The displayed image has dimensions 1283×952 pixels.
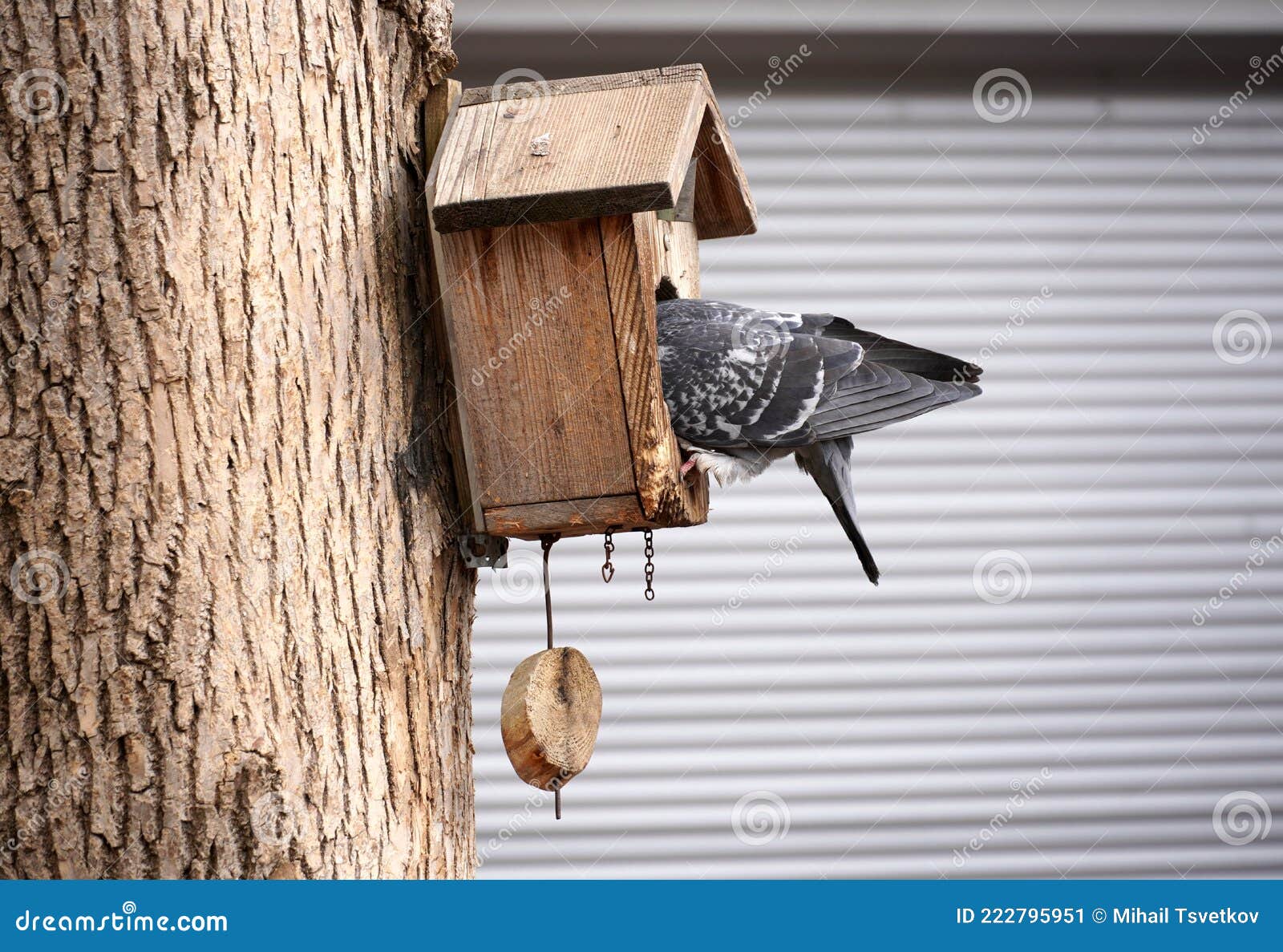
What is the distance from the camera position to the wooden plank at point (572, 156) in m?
1.58

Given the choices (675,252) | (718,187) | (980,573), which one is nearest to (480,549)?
(675,252)

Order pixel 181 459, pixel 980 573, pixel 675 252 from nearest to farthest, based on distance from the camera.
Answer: pixel 181 459 → pixel 675 252 → pixel 980 573

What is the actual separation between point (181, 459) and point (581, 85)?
883mm

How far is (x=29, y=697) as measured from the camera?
4.52 feet

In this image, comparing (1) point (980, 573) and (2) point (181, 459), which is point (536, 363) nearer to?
(2) point (181, 459)

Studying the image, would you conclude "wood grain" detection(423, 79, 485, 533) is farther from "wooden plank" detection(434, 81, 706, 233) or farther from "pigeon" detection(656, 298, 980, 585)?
"pigeon" detection(656, 298, 980, 585)

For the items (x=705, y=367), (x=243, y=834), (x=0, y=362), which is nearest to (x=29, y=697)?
(x=243, y=834)

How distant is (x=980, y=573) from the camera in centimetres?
374

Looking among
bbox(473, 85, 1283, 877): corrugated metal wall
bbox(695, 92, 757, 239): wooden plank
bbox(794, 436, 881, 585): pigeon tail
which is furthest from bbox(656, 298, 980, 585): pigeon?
bbox(473, 85, 1283, 877): corrugated metal wall

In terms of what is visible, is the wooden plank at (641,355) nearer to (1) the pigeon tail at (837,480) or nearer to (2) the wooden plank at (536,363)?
(2) the wooden plank at (536,363)

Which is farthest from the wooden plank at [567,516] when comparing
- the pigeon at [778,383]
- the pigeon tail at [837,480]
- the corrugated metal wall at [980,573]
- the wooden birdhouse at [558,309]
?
the corrugated metal wall at [980,573]

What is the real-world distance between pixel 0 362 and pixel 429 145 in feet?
2.41

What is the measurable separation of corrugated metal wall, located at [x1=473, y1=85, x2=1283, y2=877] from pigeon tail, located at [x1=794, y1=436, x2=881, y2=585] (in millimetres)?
1495

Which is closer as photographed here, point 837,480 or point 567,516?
point 567,516
